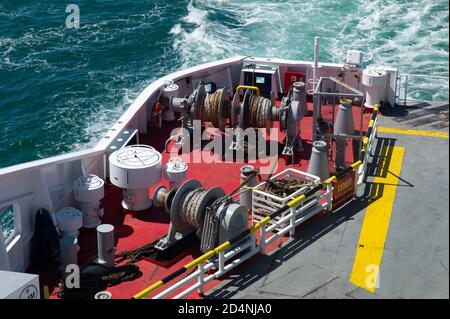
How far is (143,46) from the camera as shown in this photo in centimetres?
4269

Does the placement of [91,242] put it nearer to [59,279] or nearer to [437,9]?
[59,279]

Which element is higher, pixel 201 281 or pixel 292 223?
pixel 292 223

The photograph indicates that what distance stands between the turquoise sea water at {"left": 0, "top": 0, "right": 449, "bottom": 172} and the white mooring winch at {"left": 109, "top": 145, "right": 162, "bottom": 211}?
15.0 meters

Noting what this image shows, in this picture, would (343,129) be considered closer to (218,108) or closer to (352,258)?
(218,108)

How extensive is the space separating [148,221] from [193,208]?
2.49 meters

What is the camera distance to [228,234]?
565 inches

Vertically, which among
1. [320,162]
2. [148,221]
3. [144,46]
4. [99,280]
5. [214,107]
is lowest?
[144,46]

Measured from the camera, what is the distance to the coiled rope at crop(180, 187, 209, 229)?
48.5 ft

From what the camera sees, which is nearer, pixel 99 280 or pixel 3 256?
pixel 3 256

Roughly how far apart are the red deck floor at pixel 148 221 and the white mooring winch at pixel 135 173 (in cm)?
31

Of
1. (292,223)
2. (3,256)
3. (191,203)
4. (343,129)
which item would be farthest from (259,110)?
(3,256)
